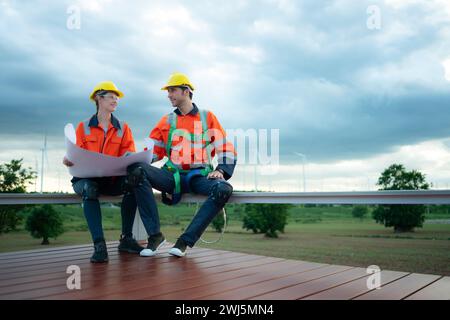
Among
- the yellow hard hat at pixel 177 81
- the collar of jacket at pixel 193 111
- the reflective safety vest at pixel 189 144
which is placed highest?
the yellow hard hat at pixel 177 81

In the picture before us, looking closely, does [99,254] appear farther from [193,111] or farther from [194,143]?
[193,111]

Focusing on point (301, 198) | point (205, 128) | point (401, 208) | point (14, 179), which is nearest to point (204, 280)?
point (301, 198)

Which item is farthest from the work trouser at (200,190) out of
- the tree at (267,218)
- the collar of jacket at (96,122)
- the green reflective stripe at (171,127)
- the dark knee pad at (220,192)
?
the tree at (267,218)

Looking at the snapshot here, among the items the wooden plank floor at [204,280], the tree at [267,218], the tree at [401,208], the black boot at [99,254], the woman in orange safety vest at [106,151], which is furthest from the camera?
the tree at [267,218]

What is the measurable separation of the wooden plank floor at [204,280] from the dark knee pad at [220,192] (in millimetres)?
449

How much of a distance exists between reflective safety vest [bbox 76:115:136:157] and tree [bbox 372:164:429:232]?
43.7 m

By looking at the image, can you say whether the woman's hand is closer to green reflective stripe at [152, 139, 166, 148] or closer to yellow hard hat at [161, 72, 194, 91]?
green reflective stripe at [152, 139, 166, 148]

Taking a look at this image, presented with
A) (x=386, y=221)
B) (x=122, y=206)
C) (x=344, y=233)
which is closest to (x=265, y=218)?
(x=386, y=221)

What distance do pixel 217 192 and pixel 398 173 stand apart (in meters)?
48.7

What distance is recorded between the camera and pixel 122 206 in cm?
327

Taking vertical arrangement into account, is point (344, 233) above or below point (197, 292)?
below

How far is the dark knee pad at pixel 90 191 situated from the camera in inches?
111

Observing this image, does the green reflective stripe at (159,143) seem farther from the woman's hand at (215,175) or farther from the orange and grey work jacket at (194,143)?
the woman's hand at (215,175)
